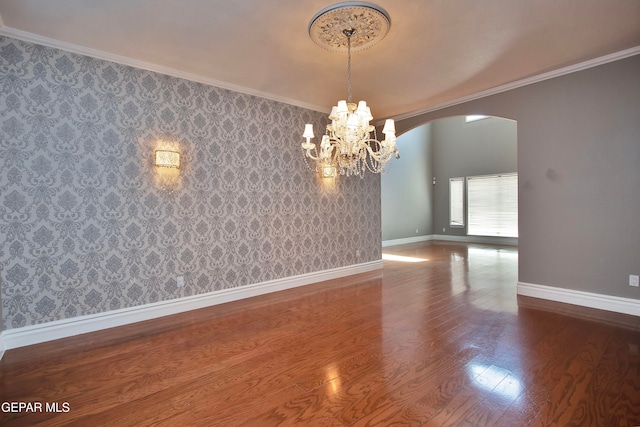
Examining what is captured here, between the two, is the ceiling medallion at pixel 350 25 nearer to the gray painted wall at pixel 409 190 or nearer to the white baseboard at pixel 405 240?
the gray painted wall at pixel 409 190

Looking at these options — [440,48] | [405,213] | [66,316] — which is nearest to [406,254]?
[405,213]

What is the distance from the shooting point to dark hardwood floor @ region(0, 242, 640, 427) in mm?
1812

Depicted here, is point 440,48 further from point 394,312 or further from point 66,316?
point 66,316

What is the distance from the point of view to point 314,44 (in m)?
3.00

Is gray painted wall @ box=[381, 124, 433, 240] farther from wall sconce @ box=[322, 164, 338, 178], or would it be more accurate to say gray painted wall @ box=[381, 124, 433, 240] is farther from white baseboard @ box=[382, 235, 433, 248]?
wall sconce @ box=[322, 164, 338, 178]

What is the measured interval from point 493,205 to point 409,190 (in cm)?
250

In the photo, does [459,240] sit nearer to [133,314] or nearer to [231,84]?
[231,84]

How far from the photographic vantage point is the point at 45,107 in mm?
2900

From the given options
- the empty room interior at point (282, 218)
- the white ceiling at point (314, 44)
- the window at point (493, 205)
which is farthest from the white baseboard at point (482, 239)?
the white ceiling at point (314, 44)

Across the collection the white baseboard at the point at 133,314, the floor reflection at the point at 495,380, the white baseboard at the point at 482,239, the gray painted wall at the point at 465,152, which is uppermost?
the gray painted wall at the point at 465,152

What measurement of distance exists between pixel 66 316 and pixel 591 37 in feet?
19.2

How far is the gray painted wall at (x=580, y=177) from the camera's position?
10.8 ft

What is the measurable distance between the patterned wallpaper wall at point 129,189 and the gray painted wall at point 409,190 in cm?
501

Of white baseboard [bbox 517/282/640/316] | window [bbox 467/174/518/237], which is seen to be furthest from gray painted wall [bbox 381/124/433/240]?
white baseboard [bbox 517/282/640/316]
